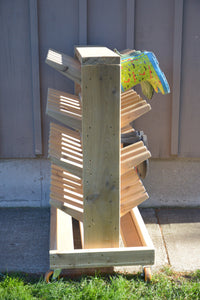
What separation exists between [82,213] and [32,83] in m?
1.66

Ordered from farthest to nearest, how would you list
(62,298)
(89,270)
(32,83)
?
(32,83), (89,270), (62,298)

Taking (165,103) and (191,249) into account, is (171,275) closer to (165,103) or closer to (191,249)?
(191,249)

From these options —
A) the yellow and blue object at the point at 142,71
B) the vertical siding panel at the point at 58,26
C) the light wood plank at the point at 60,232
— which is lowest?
the light wood plank at the point at 60,232

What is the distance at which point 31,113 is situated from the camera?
420 cm

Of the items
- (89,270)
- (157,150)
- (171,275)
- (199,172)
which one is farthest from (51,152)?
(199,172)

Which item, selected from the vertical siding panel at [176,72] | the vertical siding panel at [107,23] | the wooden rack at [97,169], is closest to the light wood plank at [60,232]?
the wooden rack at [97,169]

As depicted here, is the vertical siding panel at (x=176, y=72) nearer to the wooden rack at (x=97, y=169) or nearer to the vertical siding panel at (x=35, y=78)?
the wooden rack at (x=97, y=169)

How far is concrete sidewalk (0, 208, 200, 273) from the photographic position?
3.30 m

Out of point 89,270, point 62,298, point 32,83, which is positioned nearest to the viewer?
point 62,298

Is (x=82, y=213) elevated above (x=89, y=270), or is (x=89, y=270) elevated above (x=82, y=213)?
(x=82, y=213)

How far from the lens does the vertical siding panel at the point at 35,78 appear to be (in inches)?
156

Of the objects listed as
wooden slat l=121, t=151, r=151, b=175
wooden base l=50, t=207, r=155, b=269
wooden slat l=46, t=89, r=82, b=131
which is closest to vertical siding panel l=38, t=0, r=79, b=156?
wooden slat l=46, t=89, r=82, b=131

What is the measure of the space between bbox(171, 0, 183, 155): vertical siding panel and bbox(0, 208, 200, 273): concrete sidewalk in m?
0.66

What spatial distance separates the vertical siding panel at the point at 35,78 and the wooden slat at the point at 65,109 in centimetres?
70
